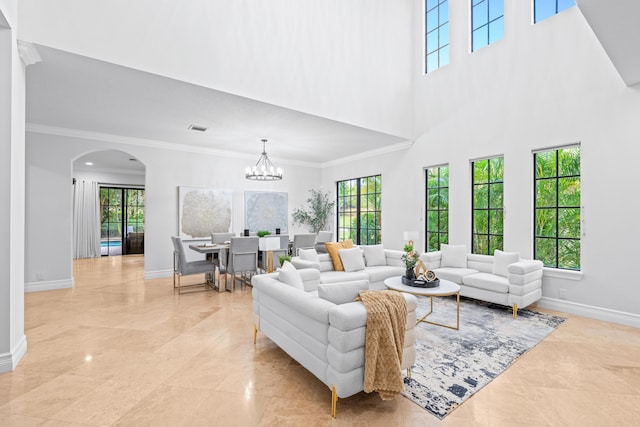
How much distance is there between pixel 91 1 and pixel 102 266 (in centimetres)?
698

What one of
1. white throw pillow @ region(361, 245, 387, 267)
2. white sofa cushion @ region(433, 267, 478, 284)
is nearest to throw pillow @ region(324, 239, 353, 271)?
white throw pillow @ region(361, 245, 387, 267)

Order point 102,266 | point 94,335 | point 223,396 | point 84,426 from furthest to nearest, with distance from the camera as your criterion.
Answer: point 102,266
point 94,335
point 223,396
point 84,426

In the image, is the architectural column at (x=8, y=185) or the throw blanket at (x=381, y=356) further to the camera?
the architectural column at (x=8, y=185)

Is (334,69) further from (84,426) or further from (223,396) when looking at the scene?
(84,426)

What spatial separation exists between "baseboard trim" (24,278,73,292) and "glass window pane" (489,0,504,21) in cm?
901

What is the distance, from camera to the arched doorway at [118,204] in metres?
9.86

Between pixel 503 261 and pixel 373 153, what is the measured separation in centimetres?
392

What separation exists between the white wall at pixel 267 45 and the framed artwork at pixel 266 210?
11.8 ft

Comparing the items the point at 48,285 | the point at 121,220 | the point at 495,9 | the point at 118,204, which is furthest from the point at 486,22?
the point at 121,220

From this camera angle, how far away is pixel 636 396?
2.37 meters

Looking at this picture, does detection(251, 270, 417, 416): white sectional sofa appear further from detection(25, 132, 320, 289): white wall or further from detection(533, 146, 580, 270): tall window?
detection(25, 132, 320, 289): white wall

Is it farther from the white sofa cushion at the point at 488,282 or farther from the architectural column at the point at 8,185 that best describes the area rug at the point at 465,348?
the architectural column at the point at 8,185

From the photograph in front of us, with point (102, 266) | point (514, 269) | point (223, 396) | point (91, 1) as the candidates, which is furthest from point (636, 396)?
point (102, 266)

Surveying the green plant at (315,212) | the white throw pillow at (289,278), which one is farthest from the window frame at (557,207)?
the green plant at (315,212)
